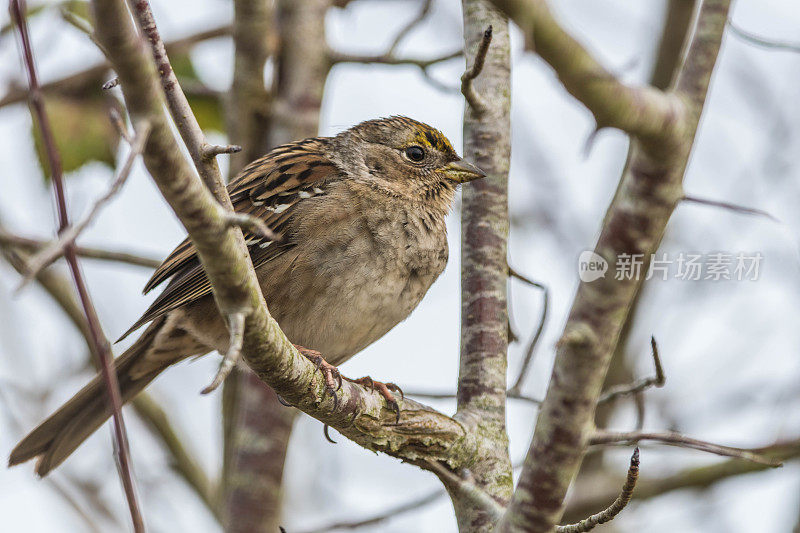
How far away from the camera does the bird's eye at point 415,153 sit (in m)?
4.65

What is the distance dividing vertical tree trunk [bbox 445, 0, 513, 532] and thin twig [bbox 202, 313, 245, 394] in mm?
1317

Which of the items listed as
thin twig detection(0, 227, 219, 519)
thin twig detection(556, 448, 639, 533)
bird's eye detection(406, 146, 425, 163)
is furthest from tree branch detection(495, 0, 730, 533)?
thin twig detection(0, 227, 219, 519)

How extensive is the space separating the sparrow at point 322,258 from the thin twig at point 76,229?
1.85m

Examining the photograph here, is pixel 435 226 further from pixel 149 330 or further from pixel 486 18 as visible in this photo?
pixel 149 330

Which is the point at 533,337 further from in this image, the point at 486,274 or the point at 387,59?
the point at 387,59

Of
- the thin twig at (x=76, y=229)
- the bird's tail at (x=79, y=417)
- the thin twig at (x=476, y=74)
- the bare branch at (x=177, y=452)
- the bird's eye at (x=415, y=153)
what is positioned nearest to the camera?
the thin twig at (x=76, y=229)

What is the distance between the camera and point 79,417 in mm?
4469

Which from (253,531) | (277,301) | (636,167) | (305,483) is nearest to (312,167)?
(277,301)

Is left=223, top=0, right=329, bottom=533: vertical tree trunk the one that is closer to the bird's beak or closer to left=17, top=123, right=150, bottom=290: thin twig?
the bird's beak

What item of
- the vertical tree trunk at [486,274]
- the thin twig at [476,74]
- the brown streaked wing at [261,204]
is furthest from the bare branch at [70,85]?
the thin twig at [476,74]

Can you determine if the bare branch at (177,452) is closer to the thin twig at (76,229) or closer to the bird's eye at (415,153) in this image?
the bird's eye at (415,153)

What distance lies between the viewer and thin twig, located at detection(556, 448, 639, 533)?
89.0 inches

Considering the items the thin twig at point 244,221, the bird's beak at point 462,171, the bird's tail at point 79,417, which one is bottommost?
the thin twig at point 244,221

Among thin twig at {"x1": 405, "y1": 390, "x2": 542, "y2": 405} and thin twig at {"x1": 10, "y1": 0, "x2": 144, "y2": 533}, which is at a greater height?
thin twig at {"x1": 405, "y1": 390, "x2": 542, "y2": 405}
